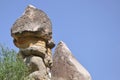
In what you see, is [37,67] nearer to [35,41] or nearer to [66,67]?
[35,41]

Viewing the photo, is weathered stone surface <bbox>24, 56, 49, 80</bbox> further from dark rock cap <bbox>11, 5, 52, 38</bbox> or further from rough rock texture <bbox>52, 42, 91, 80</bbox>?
rough rock texture <bbox>52, 42, 91, 80</bbox>

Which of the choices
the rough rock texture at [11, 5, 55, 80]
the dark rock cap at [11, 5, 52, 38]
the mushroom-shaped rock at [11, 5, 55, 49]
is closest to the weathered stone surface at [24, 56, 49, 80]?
the rough rock texture at [11, 5, 55, 80]

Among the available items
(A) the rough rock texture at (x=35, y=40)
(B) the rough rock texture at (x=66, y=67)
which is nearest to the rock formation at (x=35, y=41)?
(A) the rough rock texture at (x=35, y=40)

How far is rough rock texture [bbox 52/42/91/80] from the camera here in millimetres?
19938

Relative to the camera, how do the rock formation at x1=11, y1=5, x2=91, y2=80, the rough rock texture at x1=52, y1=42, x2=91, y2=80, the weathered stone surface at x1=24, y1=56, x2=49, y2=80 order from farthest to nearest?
the rough rock texture at x1=52, y1=42, x2=91, y2=80
the rock formation at x1=11, y1=5, x2=91, y2=80
the weathered stone surface at x1=24, y1=56, x2=49, y2=80

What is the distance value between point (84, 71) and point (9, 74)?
6.65m

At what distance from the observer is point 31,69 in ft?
55.7

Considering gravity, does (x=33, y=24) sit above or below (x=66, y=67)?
above

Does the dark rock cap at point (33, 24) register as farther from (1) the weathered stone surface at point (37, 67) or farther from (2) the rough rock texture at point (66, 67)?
(2) the rough rock texture at point (66, 67)

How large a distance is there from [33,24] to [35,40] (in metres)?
0.69

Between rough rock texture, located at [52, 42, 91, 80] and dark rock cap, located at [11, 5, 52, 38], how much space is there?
255cm

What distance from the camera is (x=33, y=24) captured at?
18.1 meters

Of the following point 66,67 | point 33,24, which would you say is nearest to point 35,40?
point 33,24

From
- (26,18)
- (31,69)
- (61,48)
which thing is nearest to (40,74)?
(31,69)
